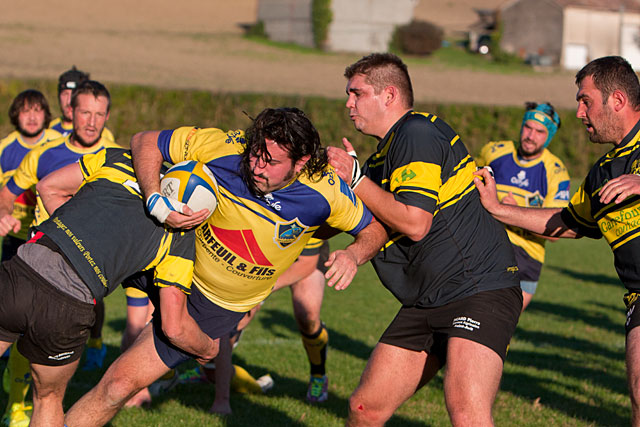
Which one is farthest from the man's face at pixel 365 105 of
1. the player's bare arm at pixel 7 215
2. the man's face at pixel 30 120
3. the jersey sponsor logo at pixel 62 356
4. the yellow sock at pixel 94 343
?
the man's face at pixel 30 120

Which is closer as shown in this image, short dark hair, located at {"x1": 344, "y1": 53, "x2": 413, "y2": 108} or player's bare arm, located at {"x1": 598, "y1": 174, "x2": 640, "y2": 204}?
player's bare arm, located at {"x1": 598, "y1": 174, "x2": 640, "y2": 204}

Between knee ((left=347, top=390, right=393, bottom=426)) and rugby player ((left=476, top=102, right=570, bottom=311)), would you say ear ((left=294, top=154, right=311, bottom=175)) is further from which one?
rugby player ((left=476, top=102, right=570, bottom=311))

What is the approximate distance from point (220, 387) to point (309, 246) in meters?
1.43

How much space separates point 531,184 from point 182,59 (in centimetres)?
4359

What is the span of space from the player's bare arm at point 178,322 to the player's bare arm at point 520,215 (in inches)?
76.4

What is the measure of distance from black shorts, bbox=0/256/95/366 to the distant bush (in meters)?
60.2

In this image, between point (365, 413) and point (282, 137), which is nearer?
point (282, 137)

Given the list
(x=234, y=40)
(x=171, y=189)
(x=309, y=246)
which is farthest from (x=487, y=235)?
(x=234, y=40)

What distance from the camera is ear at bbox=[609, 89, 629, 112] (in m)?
4.57

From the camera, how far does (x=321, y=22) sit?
61.3m

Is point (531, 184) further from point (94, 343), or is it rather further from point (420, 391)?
point (94, 343)

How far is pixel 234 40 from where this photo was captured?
6038 cm

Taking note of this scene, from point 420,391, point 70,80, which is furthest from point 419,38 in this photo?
point 420,391

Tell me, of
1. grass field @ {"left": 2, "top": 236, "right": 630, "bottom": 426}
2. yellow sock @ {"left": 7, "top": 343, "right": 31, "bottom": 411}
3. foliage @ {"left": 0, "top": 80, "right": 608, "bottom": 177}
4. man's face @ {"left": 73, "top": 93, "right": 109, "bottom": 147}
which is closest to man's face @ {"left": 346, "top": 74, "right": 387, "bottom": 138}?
man's face @ {"left": 73, "top": 93, "right": 109, "bottom": 147}
